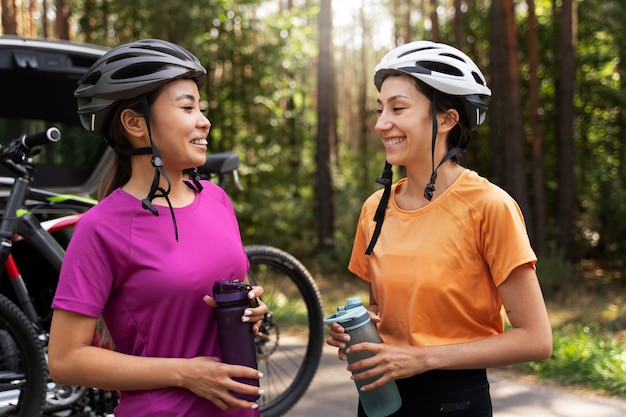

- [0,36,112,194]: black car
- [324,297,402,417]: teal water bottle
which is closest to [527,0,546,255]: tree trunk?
[0,36,112,194]: black car

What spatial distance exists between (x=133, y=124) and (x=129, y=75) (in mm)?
140

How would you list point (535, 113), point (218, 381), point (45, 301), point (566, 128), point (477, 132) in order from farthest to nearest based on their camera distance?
point (477, 132)
point (535, 113)
point (566, 128)
point (45, 301)
point (218, 381)

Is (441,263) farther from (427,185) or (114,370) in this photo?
(114,370)

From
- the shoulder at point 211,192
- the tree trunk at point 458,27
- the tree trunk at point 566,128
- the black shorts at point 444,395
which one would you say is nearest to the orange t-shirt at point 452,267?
the black shorts at point 444,395

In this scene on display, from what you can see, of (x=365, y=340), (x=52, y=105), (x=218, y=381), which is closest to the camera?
(x=218, y=381)

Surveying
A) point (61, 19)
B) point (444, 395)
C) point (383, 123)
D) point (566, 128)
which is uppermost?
point (61, 19)

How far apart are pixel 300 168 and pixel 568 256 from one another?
350 inches

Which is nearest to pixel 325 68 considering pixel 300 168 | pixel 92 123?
pixel 300 168

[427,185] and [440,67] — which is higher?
[440,67]

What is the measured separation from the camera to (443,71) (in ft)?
7.19

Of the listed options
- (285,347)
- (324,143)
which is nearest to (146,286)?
(285,347)

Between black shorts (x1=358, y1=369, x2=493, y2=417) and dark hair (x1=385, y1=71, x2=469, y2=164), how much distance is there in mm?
652

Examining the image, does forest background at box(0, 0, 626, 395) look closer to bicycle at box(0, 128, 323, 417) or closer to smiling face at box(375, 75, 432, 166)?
bicycle at box(0, 128, 323, 417)

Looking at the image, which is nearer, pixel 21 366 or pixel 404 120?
pixel 404 120
